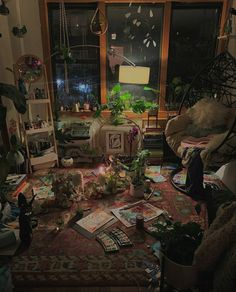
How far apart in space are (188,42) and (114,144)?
171 cm

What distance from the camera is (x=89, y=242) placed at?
2232 mm

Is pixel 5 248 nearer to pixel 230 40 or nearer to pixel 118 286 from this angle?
pixel 118 286

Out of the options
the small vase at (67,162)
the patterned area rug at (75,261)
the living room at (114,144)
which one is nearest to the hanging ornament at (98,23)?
the living room at (114,144)

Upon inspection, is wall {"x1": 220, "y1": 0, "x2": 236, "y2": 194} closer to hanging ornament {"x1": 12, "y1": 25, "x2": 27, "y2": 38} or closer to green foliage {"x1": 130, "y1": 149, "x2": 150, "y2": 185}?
green foliage {"x1": 130, "y1": 149, "x2": 150, "y2": 185}

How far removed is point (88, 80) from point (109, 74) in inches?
12.2

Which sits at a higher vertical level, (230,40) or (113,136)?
(230,40)

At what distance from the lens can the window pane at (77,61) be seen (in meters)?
3.64

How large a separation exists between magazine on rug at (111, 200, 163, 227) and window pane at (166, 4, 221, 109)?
5.54 feet

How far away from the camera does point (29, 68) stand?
10.5 ft

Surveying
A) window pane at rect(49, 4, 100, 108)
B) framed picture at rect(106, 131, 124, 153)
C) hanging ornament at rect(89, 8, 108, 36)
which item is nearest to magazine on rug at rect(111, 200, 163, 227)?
framed picture at rect(106, 131, 124, 153)

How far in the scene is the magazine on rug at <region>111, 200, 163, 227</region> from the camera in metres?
2.47

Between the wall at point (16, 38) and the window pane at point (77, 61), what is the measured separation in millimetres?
220

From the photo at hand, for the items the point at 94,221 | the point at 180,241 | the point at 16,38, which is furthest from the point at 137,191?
the point at 16,38

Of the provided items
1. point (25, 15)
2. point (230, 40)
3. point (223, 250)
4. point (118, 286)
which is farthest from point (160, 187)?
point (25, 15)
